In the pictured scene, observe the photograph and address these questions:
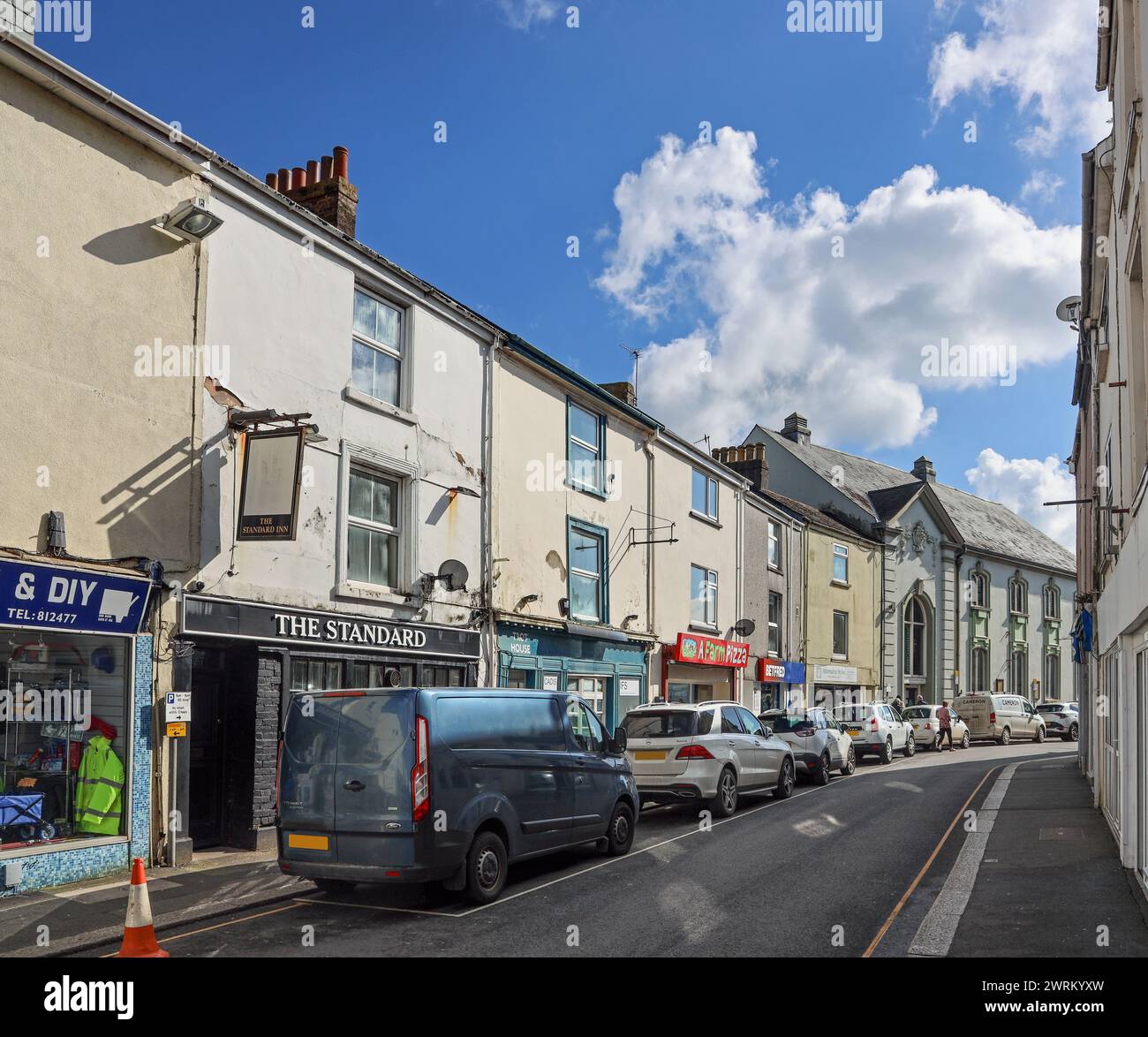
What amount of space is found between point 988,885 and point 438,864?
17.1 feet

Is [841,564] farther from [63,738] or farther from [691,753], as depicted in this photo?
[63,738]

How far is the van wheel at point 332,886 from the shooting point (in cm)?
1022

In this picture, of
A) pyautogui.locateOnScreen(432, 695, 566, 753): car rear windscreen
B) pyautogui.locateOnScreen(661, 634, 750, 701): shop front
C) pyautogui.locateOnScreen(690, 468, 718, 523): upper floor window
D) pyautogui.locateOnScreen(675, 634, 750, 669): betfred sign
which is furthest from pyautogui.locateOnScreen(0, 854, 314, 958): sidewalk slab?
pyautogui.locateOnScreen(690, 468, 718, 523): upper floor window

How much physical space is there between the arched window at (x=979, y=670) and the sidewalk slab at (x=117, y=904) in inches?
1639

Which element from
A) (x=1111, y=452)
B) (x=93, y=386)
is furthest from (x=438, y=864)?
(x=1111, y=452)

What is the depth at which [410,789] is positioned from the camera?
9.12m

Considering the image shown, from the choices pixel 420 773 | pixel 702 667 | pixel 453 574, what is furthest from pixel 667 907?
pixel 702 667

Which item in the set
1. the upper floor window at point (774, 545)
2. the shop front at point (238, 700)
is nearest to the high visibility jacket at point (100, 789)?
the shop front at point (238, 700)

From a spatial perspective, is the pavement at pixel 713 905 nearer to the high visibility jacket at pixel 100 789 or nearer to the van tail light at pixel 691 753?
the high visibility jacket at pixel 100 789

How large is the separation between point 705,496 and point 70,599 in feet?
63.2

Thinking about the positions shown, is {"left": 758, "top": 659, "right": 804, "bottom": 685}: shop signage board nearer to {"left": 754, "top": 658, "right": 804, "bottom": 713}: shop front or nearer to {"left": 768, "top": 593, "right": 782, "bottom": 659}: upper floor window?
{"left": 754, "top": 658, "right": 804, "bottom": 713}: shop front

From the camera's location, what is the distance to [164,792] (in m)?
11.2

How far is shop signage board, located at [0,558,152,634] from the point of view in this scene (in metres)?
9.73

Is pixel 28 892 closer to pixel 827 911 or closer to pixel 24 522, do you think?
pixel 24 522
